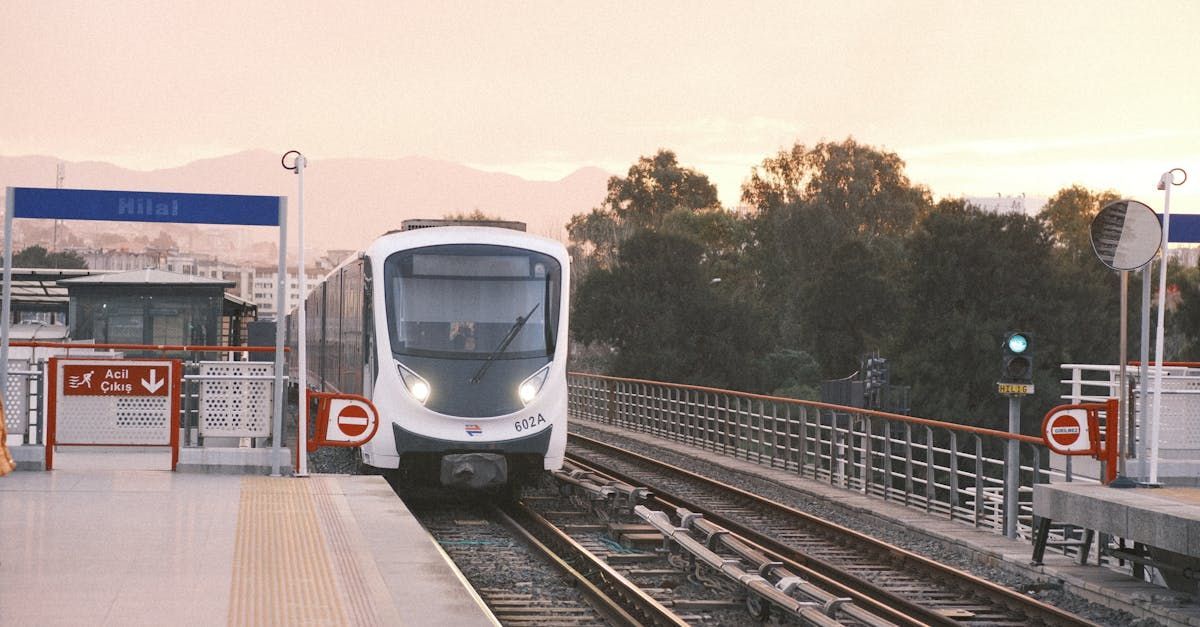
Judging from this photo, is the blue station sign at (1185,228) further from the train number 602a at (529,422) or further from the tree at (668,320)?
the tree at (668,320)

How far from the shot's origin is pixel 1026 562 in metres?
12.9

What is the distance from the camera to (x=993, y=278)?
218 ft

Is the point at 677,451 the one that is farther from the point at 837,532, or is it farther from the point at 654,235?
the point at 654,235

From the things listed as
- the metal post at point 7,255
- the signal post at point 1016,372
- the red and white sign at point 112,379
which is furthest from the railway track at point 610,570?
the metal post at point 7,255

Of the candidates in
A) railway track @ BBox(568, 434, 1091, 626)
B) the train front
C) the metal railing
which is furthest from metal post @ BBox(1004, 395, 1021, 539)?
the train front

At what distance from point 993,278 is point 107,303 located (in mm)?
46541

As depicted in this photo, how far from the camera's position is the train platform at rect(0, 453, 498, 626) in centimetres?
823

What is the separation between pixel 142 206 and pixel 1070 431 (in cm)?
881

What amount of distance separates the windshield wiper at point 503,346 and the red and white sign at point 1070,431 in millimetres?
6098

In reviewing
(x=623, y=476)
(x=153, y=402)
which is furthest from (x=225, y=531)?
(x=623, y=476)

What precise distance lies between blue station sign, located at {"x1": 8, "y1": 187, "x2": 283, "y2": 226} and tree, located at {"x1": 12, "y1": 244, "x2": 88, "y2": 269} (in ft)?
339

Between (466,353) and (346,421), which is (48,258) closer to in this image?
(466,353)

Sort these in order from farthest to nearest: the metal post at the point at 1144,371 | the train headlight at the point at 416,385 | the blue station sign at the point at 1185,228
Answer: the train headlight at the point at 416,385 → the blue station sign at the point at 1185,228 → the metal post at the point at 1144,371

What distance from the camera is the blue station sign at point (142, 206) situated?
48.4 ft
